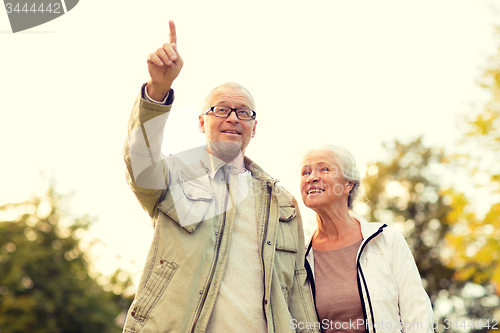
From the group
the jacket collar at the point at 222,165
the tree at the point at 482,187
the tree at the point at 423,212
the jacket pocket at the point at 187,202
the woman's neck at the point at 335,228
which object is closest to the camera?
the jacket pocket at the point at 187,202

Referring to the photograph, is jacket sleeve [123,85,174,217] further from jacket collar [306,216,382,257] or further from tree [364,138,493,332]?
tree [364,138,493,332]

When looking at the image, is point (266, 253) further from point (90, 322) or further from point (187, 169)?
point (90, 322)

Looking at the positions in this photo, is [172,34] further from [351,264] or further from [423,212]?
[423,212]

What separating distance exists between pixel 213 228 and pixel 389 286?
52.4 inches

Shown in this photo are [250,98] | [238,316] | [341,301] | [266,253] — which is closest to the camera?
[238,316]

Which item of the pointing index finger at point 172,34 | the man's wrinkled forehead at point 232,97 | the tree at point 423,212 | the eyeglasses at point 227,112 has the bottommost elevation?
the tree at point 423,212

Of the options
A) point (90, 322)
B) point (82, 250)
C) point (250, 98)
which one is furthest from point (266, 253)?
point (82, 250)

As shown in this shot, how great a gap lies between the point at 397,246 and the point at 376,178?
72.2ft

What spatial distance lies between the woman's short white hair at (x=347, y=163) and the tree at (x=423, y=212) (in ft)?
61.2

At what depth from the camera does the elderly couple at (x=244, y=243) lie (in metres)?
2.46

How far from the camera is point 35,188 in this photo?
81.5ft

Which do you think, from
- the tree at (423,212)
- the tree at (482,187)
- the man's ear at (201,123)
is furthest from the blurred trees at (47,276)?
the man's ear at (201,123)

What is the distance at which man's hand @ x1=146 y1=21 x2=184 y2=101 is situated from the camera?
7.16 ft

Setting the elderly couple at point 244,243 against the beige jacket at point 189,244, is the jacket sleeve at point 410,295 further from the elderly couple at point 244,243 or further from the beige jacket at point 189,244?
the beige jacket at point 189,244
